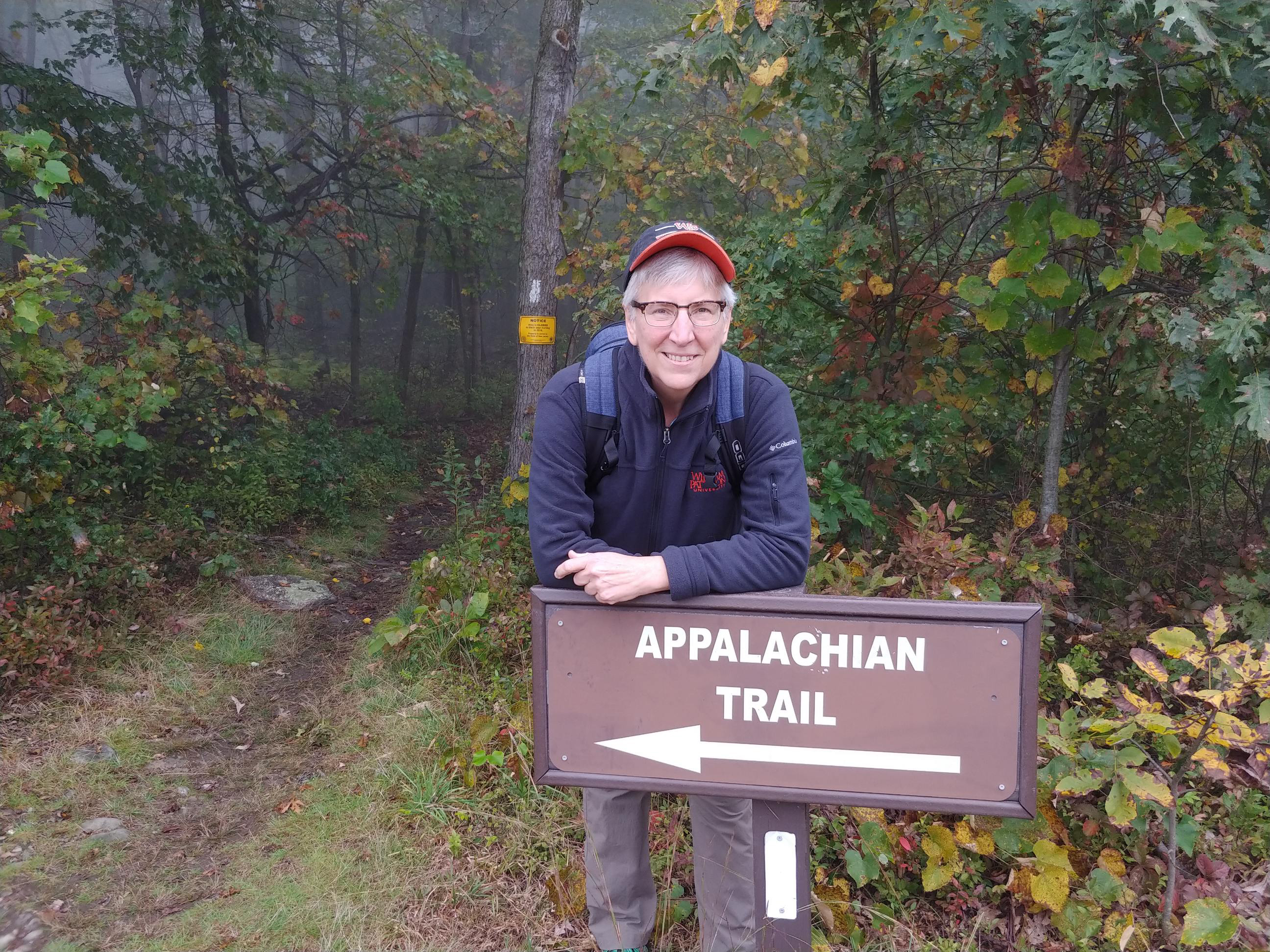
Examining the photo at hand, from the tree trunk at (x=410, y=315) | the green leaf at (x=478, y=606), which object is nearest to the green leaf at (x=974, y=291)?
the green leaf at (x=478, y=606)

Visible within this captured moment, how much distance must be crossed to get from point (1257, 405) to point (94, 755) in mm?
5184

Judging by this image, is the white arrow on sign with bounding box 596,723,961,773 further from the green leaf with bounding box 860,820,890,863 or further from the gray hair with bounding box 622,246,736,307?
the green leaf with bounding box 860,820,890,863

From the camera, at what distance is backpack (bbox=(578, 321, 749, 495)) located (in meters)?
2.04

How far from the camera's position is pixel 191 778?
13.4ft

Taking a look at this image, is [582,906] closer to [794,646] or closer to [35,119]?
[794,646]

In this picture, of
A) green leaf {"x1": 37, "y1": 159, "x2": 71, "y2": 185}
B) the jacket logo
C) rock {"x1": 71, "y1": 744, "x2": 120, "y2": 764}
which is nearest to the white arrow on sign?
the jacket logo

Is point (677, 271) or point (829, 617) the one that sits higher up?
point (677, 271)

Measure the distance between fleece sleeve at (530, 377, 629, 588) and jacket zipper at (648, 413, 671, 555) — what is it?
0.46 feet

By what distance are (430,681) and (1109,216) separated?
4.18 metres

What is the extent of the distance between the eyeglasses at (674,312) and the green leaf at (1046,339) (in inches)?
99.8

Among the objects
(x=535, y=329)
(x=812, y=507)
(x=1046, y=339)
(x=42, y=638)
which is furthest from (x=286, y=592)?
(x=1046, y=339)

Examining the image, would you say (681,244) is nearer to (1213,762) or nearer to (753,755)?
(753,755)

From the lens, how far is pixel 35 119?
6430 millimetres

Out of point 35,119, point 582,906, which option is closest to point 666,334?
point 582,906
